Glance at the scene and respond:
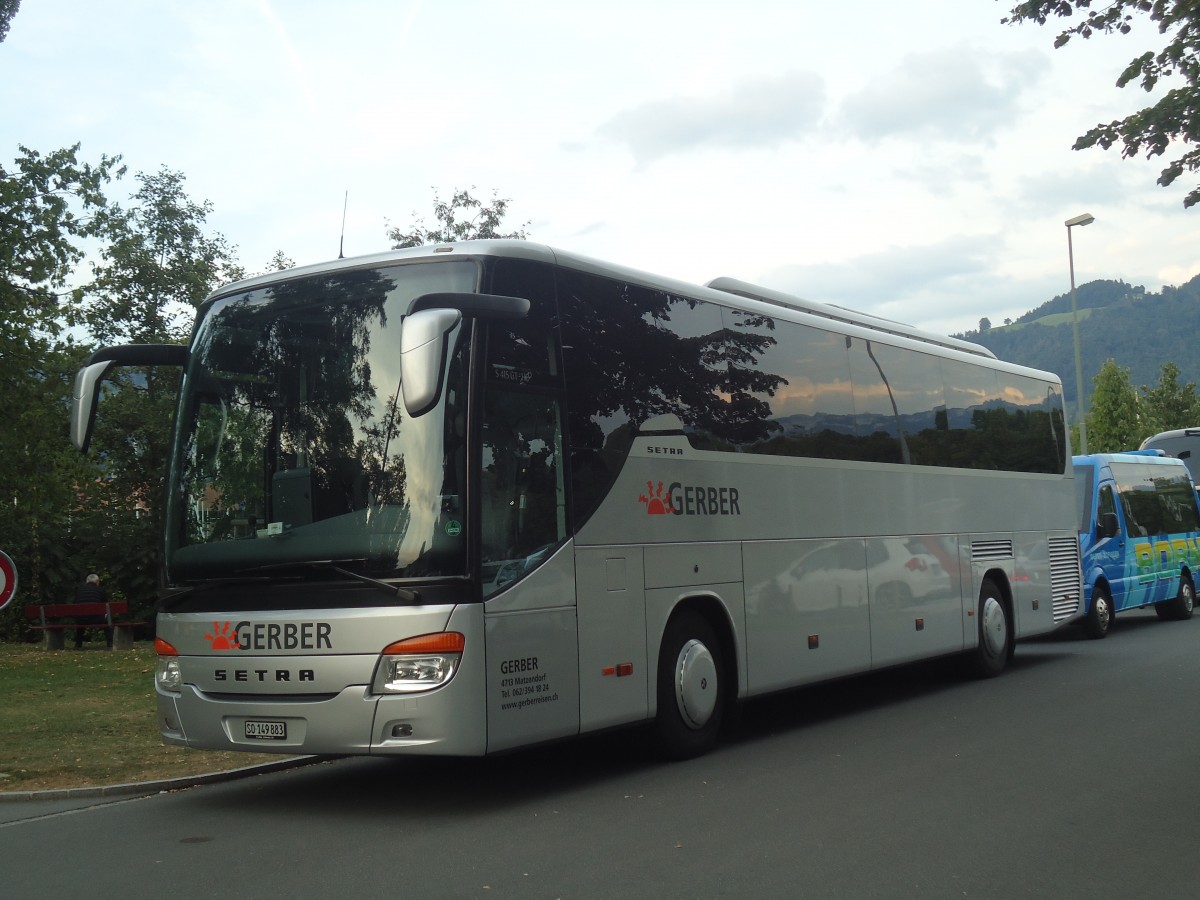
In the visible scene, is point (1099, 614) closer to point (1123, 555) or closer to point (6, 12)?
point (1123, 555)

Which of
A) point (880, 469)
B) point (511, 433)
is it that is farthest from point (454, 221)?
point (511, 433)

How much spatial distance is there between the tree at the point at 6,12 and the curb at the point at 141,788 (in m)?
15.2

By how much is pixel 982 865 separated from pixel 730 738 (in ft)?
16.7

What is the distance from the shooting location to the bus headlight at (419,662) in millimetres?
8117

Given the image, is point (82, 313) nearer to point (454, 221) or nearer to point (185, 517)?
point (454, 221)

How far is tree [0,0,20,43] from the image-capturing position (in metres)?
20.8

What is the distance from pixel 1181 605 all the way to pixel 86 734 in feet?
64.5

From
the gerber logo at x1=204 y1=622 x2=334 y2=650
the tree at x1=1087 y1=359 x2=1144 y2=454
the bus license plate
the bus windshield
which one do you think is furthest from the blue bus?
the tree at x1=1087 y1=359 x2=1144 y2=454

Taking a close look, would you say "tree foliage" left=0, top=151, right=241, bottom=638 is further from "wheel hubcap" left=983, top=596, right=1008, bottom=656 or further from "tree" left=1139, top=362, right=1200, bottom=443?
"tree" left=1139, top=362, right=1200, bottom=443

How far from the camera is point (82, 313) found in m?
34.1

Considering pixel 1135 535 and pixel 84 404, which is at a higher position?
pixel 84 404

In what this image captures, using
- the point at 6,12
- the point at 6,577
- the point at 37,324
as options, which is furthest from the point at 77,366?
the point at 6,577

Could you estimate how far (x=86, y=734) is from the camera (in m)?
12.6

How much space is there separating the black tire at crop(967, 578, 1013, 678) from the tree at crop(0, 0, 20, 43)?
54.5 feet
